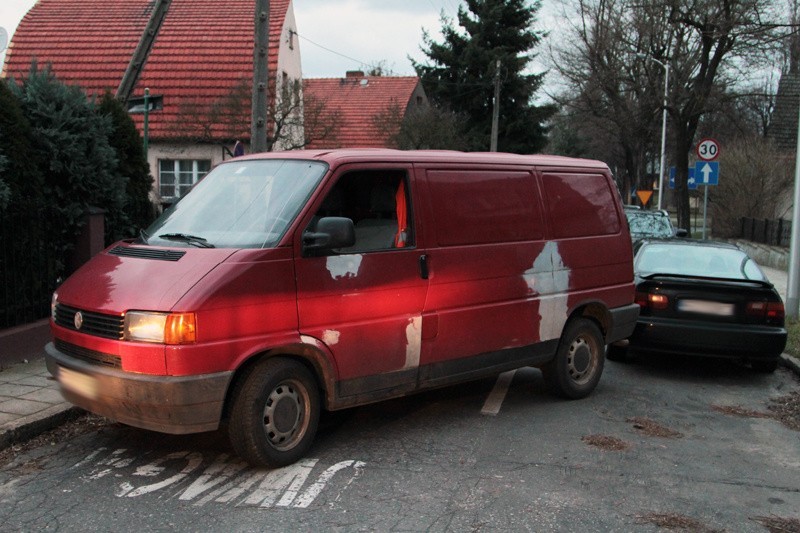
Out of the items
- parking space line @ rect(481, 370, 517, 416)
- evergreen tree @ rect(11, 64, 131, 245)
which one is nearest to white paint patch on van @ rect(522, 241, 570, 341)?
parking space line @ rect(481, 370, 517, 416)

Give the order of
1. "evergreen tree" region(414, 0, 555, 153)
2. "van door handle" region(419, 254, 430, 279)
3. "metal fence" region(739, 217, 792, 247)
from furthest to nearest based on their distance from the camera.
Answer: "evergreen tree" region(414, 0, 555, 153), "metal fence" region(739, 217, 792, 247), "van door handle" region(419, 254, 430, 279)

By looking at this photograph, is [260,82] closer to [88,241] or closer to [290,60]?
[88,241]

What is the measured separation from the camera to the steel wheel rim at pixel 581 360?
7164mm

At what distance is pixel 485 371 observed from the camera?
20.5 ft

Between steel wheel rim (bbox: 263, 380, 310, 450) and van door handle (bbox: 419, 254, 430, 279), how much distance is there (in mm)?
1233

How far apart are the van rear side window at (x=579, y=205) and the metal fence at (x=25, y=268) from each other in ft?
17.3

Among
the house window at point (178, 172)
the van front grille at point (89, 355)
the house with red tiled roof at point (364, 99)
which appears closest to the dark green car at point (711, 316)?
the van front grille at point (89, 355)

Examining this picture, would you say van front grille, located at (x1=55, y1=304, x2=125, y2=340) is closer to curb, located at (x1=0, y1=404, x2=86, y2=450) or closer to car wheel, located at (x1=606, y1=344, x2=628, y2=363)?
curb, located at (x1=0, y1=404, x2=86, y2=450)

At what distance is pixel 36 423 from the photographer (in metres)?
5.70

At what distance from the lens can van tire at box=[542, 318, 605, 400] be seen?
7023 mm

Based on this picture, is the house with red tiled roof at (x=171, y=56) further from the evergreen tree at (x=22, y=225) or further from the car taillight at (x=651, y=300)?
the car taillight at (x=651, y=300)

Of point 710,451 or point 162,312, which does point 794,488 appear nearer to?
point 710,451

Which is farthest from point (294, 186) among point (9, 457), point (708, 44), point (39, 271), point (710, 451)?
point (708, 44)

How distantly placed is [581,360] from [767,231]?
1982 centimetres
